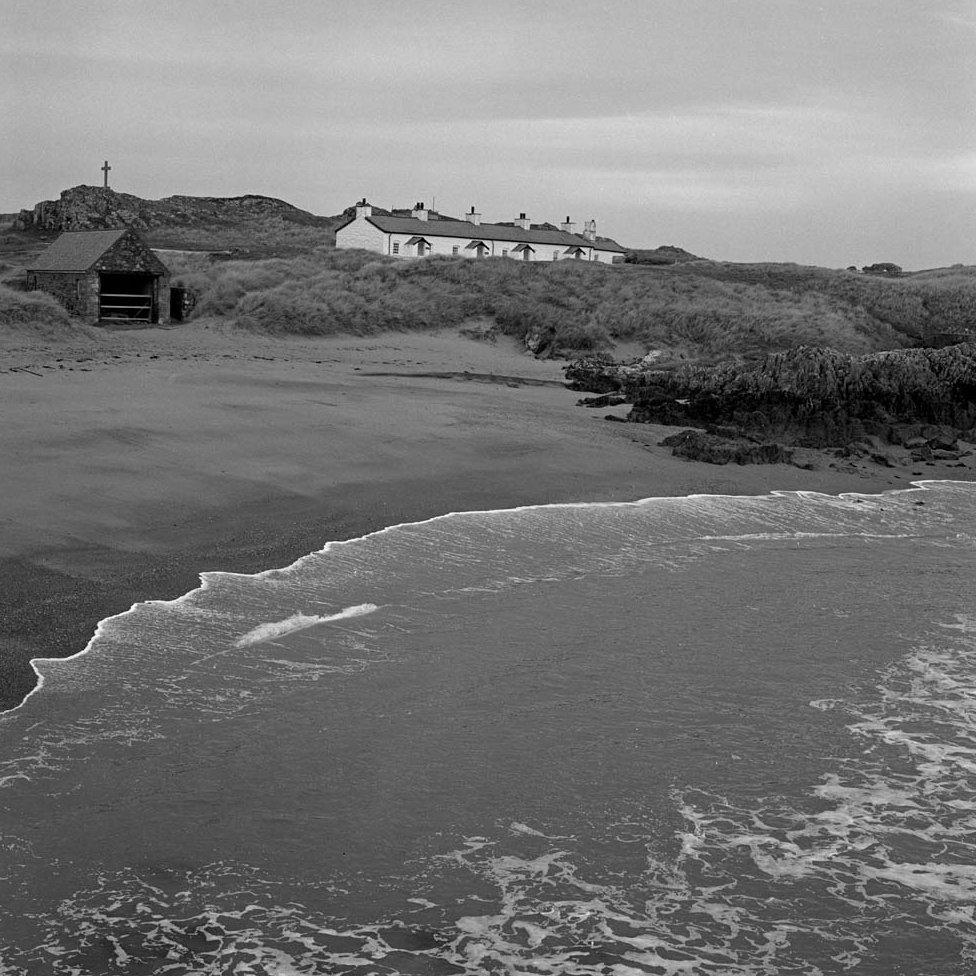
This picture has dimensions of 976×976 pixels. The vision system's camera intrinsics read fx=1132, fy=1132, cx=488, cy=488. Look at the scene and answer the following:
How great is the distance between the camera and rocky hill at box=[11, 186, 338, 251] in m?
52.3

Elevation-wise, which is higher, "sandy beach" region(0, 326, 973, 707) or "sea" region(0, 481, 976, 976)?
"sandy beach" region(0, 326, 973, 707)

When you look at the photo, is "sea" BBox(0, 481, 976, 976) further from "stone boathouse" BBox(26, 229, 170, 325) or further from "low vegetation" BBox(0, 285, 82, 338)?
"stone boathouse" BBox(26, 229, 170, 325)

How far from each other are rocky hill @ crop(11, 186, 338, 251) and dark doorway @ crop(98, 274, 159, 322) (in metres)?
20.1

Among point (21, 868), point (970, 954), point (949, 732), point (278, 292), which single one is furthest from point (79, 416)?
point (278, 292)

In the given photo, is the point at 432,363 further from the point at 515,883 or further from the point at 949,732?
the point at 515,883

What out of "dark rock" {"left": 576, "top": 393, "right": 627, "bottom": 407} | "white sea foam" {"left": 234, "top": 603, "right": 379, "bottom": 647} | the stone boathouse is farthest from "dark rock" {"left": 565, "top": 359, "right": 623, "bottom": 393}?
"white sea foam" {"left": 234, "top": 603, "right": 379, "bottom": 647}

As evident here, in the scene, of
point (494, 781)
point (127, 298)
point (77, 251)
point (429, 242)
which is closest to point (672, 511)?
point (494, 781)

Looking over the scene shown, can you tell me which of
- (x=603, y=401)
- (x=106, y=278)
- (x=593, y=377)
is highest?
(x=106, y=278)

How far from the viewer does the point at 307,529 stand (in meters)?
12.6

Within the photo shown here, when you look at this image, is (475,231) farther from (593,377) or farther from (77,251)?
(593,377)

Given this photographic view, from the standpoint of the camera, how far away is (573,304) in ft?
132

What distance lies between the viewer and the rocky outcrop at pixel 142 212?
2048 inches

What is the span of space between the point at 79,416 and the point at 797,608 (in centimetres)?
1037

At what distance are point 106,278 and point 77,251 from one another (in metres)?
1.03
